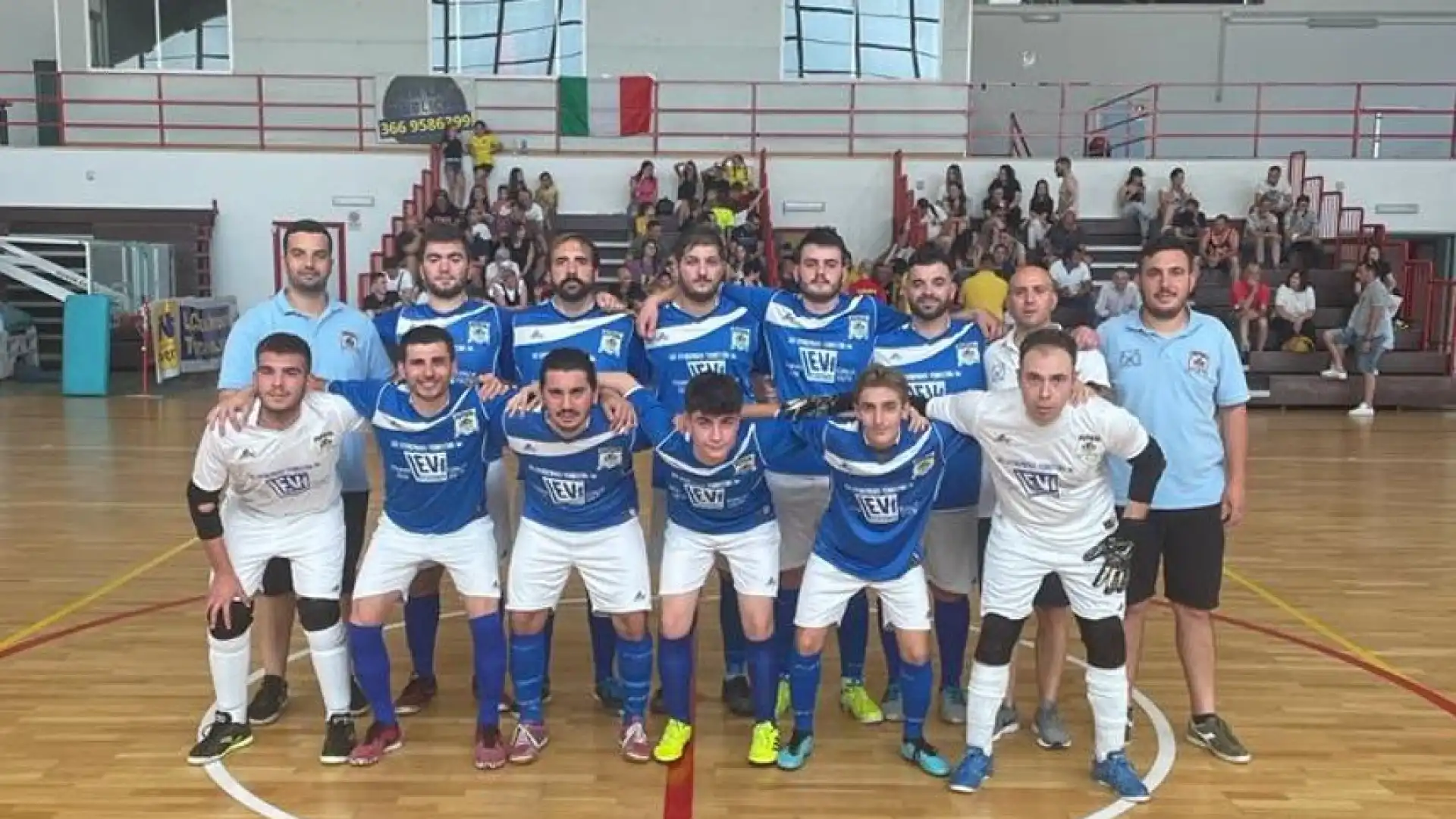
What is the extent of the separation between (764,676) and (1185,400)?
1.99 metres

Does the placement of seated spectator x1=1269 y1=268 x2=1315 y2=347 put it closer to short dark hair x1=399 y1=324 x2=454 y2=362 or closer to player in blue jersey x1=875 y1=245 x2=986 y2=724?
player in blue jersey x1=875 y1=245 x2=986 y2=724

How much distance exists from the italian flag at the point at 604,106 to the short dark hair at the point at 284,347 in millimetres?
15818

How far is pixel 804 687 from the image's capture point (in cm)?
481

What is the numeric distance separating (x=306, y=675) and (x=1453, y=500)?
9286mm

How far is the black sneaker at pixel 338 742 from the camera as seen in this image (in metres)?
4.79

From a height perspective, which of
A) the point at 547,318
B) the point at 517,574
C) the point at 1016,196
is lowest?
the point at 517,574

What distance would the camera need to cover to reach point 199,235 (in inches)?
759

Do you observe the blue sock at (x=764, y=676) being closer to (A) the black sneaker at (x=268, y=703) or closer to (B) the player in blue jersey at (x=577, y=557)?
(B) the player in blue jersey at (x=577, y=557)

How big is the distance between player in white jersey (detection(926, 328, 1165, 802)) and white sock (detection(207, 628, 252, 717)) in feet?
9.42

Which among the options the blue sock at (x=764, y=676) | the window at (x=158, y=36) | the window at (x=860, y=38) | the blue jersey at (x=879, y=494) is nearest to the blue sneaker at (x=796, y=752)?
the blue sock at (x=764, y=676)

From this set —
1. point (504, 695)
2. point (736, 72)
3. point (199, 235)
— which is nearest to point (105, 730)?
point (504, 695)

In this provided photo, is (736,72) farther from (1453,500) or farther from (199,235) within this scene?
(1453,500)

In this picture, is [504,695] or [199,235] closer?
[504,695]

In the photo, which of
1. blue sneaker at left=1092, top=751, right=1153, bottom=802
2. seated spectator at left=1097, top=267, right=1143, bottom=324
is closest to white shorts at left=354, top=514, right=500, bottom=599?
blue sneaker at left=1092, top=751, right=1153, bottom=802
